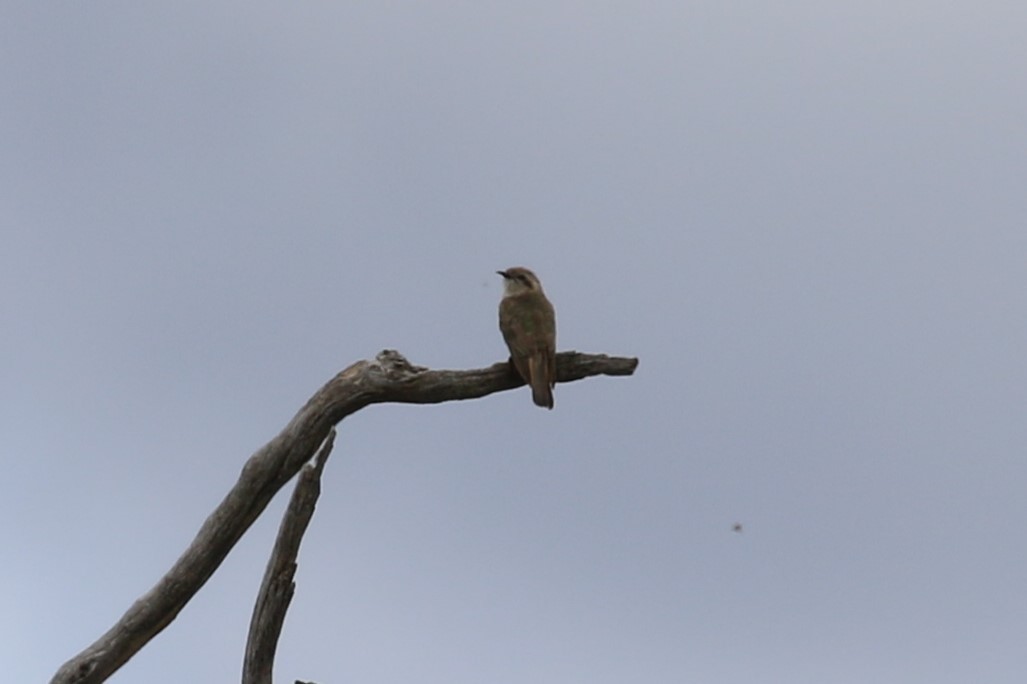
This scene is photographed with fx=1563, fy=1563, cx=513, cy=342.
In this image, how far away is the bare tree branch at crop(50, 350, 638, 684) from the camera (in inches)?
365

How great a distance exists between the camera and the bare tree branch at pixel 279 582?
9117 millimetres

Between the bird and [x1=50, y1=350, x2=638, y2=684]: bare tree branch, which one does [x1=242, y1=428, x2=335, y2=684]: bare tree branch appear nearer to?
[x1=50, y1=350, x2=638, y2=684]: bare tree branch

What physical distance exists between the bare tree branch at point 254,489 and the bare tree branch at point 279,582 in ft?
0.63

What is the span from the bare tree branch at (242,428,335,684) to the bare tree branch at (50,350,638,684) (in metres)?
0.19

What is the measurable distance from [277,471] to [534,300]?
2783mm

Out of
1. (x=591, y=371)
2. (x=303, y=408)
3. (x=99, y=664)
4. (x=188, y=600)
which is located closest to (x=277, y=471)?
Answer: (x=303, y=408)

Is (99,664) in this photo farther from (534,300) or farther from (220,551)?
(534,300)

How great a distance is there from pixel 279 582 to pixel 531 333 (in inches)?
102

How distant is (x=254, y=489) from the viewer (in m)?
9.34

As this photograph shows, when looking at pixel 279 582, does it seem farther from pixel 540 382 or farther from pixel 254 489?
pixel 540 382

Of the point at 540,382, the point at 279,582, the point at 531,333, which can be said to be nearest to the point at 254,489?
the point at 279,582

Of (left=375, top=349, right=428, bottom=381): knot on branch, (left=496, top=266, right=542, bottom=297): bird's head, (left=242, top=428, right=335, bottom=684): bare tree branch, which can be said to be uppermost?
(left=496, top=266, right=542, bottom=297): bird's head

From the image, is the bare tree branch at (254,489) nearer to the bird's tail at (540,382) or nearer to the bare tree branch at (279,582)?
the bare tree branch at (279,582)

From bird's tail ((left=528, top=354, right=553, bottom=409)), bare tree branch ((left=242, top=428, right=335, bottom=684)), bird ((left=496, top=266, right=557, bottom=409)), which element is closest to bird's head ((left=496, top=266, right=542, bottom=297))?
bird ((left=496, top=266, right=557, bottom=409))
